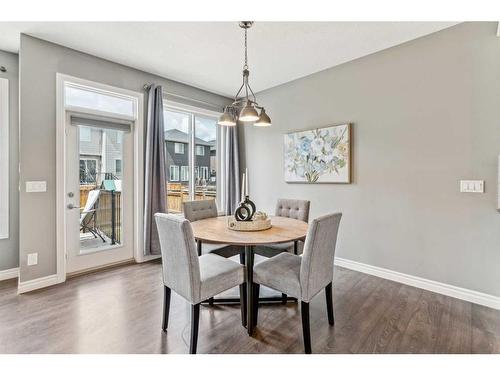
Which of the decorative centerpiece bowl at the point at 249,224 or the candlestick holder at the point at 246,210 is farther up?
the candlestick holder at the point at 246,210

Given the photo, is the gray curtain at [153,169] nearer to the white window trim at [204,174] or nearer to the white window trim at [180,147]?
the white window trim at [180,147]

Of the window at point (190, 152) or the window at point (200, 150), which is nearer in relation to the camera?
the window at point (190, 152)

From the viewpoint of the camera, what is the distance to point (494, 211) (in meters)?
2.36

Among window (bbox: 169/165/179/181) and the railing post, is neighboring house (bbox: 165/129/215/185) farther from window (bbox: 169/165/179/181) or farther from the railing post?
the railing post

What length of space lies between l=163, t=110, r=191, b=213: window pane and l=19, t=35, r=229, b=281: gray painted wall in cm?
132

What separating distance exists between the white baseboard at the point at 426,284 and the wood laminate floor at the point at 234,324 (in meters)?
0.09

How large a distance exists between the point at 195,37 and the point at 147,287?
2708mm

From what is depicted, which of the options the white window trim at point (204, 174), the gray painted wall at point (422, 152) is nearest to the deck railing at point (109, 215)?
the white window trim at point (204, 174)

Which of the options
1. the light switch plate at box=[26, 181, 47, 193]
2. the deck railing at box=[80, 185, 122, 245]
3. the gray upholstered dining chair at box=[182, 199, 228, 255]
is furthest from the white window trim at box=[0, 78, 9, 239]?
the gray upholstered dining chair at box=[182, 199, 228, 255]

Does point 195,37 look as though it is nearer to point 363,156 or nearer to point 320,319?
point 363,156

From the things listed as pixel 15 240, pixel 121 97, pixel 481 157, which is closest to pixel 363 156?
pixel 481 157

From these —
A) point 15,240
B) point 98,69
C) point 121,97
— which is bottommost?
point 15,240

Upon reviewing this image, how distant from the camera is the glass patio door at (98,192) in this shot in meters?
3.10

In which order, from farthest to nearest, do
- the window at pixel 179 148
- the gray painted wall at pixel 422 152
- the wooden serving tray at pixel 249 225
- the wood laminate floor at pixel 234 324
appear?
the window at pixel 179 148 → the gray painted wall at pixel 422 152 → the wooden serving tray at pixel 249 225 → the wood laminate floor at pixel 234 324
